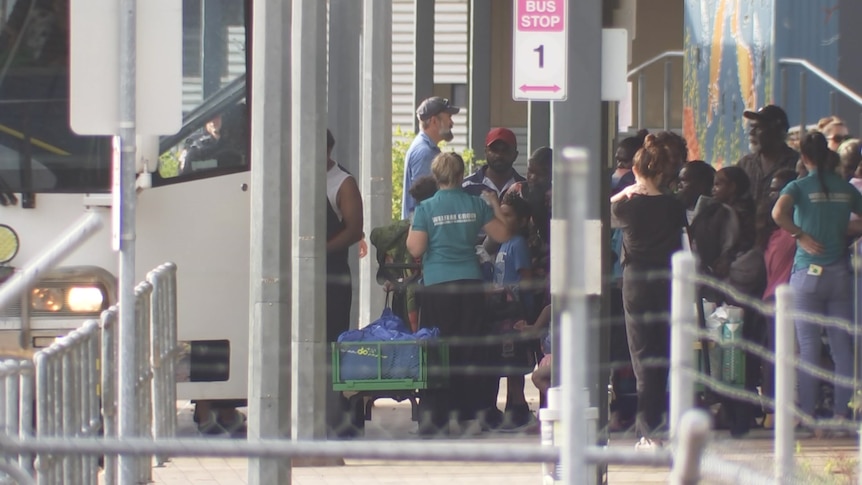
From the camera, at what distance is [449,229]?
28.4 feet

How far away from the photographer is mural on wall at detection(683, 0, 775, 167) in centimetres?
1292

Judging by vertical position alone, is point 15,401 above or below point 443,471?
above

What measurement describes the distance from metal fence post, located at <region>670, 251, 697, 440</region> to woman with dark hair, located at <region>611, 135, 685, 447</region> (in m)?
3.37

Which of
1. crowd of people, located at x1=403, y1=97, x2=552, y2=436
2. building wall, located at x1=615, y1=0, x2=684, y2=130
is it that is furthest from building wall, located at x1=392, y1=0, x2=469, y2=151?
crowd of people, located at x1=403, y1=97, x2=552, y2=436

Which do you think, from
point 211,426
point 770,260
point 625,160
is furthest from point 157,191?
point 625,160

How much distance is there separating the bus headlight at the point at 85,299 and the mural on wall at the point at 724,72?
21.4 feet

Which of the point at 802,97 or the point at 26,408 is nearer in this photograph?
the point at 26,408

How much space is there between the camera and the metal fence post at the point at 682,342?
4.10 m

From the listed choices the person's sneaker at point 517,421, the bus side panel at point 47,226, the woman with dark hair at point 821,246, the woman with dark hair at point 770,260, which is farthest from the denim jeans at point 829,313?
the bus side panel at point 47,226

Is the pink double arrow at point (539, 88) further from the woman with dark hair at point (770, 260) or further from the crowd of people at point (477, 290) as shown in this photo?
the woman with dark hair at point (770, 260)

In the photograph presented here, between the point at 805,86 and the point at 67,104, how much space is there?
646cm

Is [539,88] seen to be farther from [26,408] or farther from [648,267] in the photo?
[26,408]

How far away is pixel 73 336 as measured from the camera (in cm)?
581

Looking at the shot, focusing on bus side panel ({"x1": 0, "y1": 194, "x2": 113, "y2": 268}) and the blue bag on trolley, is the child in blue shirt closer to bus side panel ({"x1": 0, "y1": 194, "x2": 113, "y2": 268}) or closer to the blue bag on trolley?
the blue bag on trolley
